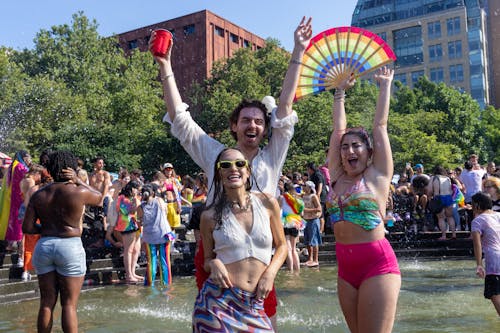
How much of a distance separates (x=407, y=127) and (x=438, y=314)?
3409cm

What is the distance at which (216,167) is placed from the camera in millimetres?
2996

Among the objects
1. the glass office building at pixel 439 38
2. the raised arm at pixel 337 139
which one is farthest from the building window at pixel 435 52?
the raised arm at pixel 337 139

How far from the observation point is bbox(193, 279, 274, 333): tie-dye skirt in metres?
2.60

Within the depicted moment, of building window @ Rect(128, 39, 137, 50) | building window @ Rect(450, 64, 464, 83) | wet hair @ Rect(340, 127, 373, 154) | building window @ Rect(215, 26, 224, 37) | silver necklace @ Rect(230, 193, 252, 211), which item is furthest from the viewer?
building window @ Rect(450, 64, 464, 83)

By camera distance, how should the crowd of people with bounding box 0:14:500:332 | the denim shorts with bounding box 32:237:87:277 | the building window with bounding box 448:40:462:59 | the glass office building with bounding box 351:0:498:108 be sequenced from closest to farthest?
1. the crowd of people with bounding box 0:14:500:332
2. the denim shorts with bounding box 32:237:87:277
3. the glass office building with bounding box 351:0:498:108
4. the building window with bounding box 448:40:462:59

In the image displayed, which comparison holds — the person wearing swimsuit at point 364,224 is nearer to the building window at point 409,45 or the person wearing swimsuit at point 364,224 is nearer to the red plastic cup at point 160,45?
the red plastic cup at point 160,45

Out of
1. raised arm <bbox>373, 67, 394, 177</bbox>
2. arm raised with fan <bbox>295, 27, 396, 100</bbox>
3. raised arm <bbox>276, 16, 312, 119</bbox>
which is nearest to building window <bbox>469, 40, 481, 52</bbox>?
arm raised with fan <bbox>295, 27, 396, 100</bbox>

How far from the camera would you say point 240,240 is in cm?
281

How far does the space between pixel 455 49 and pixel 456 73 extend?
3549mm

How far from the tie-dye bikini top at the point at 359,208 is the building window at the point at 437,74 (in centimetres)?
8171

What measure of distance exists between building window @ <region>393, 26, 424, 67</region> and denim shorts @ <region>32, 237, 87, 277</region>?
81625 mm

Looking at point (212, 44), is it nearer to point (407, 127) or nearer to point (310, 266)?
point (407, 127)

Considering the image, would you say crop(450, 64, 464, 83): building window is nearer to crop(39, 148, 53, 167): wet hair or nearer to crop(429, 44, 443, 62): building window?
crop(429, 44, 443, 62): building window

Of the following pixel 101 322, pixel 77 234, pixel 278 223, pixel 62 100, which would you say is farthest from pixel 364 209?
pixel 62 100
